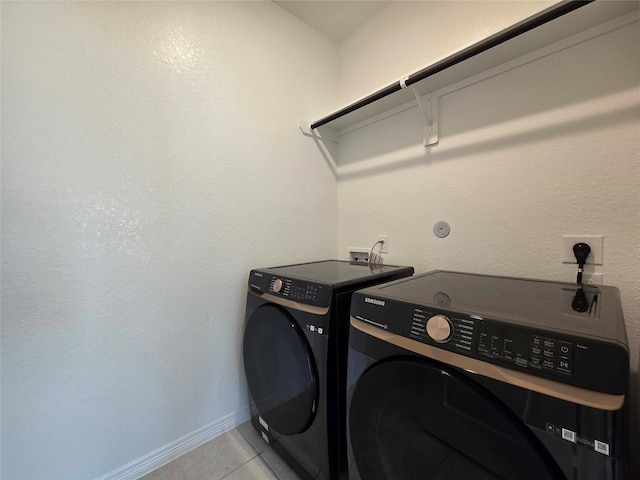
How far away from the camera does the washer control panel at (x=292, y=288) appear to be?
100 centimetres

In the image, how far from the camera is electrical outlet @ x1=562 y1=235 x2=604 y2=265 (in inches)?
39.3

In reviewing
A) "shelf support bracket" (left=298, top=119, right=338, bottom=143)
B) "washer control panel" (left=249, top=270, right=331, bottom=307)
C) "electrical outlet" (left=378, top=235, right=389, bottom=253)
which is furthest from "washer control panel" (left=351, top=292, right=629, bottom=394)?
"shelf support bracket" (left=298, top=119, right=338, bottom=143)

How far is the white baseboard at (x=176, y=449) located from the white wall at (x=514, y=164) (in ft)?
4.36

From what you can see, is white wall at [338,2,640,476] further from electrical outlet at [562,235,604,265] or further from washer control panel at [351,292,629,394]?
washer control panel at [351,292,629,394]

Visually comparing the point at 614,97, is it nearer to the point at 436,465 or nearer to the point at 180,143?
the point at 436,465

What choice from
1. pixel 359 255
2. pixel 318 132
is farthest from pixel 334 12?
pixel 359 255

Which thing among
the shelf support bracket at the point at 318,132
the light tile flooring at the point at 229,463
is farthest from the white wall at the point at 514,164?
the light tile flooring at the point at 229,463

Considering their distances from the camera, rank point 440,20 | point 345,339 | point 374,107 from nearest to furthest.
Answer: point 345,339 < point 440,20 < point 374,107

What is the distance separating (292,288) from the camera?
3.68 feet

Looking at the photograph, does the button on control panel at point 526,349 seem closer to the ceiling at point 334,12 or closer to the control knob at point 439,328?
the control knob at point 439,328

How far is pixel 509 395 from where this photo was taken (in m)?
0.54

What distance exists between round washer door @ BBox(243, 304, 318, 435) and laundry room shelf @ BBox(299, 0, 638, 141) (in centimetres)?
121

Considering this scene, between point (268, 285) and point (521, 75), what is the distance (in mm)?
1462

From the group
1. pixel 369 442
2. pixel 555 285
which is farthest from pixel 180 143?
pixel 555 285
